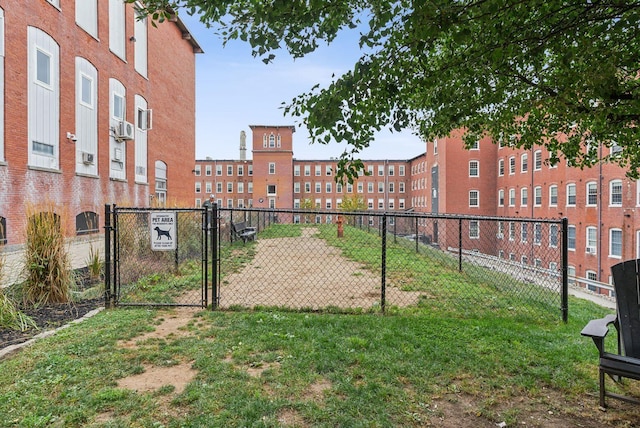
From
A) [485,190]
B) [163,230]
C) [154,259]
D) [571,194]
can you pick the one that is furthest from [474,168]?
[163,230]

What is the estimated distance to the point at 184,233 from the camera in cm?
1057

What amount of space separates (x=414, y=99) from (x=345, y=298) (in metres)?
3.54

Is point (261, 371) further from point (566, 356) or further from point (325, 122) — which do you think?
point (566, 356)

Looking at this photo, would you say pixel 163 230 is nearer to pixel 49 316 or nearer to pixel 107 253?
pixel 107 253

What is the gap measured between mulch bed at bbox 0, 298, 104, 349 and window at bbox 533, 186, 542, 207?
1390 inches

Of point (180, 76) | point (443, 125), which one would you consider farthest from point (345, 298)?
point (180, 76)

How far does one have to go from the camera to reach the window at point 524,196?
3497 centimetres

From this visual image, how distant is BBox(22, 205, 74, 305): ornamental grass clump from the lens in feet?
18.6

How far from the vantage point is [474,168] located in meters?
43.0

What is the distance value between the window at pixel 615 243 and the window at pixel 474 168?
64.7ft

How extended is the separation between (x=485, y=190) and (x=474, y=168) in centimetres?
280

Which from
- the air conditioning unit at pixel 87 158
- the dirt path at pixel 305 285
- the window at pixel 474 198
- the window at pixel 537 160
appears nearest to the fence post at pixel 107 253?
the dirt path at pixel 305 285

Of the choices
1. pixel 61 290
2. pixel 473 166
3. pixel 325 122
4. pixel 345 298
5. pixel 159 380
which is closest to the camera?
pixel 325 122

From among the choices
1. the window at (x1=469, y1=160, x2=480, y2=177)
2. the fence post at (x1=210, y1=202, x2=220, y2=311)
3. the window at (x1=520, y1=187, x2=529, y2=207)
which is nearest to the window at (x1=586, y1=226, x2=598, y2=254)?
the window at (x1=520, y1=187, x2=529, y2=207)
